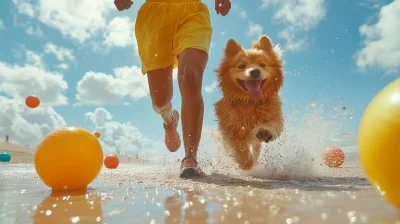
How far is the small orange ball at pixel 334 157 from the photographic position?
7.06 meters

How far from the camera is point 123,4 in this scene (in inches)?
159

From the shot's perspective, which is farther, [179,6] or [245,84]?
[245,84]

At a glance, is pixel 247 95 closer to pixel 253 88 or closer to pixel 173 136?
pixel 253 88

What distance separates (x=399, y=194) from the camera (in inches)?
53.5

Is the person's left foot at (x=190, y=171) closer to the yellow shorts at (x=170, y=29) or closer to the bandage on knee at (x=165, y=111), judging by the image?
the yellow shorts at (x=170, y=29)

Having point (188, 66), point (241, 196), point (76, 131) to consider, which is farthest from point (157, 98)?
point (241, 196)

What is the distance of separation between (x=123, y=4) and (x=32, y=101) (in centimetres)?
708

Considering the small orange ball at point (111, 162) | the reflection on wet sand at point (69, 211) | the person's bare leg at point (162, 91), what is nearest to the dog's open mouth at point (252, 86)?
the person's bare leg at point (162, 91)

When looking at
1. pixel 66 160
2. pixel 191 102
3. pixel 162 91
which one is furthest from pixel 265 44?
pixel 66 160

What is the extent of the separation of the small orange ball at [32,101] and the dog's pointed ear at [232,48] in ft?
23.5

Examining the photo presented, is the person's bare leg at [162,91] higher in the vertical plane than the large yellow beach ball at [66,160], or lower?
higher

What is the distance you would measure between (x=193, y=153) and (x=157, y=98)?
4.19 ft

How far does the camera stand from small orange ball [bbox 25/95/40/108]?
9744 millimetres

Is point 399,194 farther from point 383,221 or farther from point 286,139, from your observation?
point 286,139
